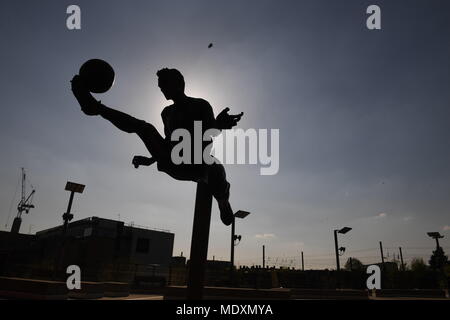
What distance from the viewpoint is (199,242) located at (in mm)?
2844

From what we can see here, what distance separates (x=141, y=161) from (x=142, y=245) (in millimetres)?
61449

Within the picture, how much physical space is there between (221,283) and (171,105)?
23220 millimetres

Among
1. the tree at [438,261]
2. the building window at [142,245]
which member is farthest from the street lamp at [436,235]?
the building window at [142,245]

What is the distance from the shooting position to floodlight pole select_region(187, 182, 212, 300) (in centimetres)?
272

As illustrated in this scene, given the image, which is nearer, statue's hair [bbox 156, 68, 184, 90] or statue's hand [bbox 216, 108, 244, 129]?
statue's hand [bbox 216, 108, 244, 129]

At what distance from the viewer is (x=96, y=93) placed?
3.02 meters

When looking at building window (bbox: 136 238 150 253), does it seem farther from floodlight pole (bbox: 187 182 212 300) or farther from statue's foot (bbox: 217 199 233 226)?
floodlight pole (bbox: 187 182 212 300)

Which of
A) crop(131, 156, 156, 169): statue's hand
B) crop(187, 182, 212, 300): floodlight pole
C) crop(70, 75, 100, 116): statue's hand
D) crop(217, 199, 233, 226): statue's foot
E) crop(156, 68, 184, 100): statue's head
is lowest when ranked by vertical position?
crop(187, 182, 212, 300): floodlight pole

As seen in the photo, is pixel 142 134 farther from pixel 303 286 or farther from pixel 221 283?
pixel 303 286

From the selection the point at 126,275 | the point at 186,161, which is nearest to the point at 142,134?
the point at 186,161

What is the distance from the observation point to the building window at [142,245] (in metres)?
58.9

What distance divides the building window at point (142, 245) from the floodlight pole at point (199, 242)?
61.1 m

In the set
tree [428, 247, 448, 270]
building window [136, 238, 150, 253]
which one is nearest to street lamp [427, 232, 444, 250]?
tree [428, 247, 448, 270]

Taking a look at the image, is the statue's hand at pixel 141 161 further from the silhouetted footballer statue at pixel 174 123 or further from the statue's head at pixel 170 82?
the statue's head at pixel 170 82
